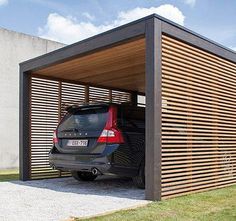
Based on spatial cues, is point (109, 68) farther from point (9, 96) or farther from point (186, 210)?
point (9, 96)

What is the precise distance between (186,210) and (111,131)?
2.12 metres

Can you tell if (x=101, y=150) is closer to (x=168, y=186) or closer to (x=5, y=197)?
(x=168, y=186)

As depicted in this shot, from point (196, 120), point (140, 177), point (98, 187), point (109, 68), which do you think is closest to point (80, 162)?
point (98, 187)

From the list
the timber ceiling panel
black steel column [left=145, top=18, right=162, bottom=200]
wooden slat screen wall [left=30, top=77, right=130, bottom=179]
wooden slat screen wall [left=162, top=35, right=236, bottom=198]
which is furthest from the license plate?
wooden slat screen wall [left=30, top=77, right=130, bottom=179]

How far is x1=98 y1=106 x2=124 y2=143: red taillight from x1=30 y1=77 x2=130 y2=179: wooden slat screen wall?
3001 millimetres

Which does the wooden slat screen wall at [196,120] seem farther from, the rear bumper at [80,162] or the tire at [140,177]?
the rear bumper at [80,162]

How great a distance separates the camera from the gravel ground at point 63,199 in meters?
5.00

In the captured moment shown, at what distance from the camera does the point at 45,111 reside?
31.6ft

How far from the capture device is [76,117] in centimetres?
736

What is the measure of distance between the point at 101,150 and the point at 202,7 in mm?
4796

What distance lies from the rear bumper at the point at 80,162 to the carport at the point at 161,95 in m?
0.94

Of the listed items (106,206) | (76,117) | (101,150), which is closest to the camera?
(106,206)

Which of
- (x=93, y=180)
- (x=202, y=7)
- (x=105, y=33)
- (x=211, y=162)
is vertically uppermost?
(x=202, y=7)

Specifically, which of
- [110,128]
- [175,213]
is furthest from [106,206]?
[110,128]
